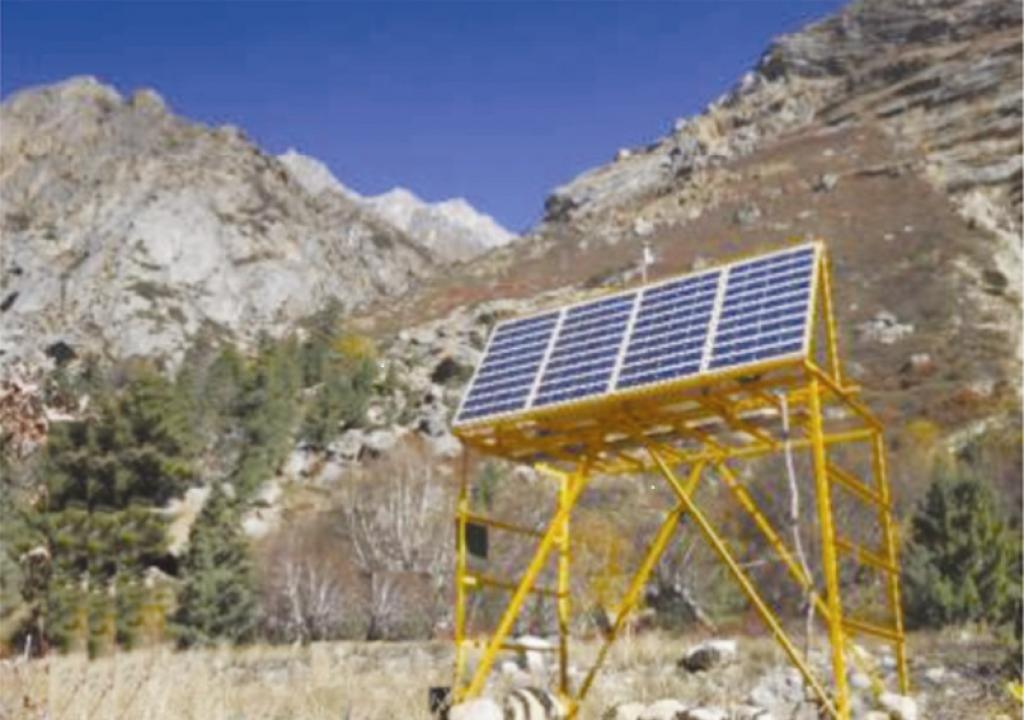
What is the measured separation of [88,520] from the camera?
118ft

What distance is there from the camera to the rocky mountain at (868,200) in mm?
66062

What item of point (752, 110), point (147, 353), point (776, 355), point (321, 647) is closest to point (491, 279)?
point (147, 353)

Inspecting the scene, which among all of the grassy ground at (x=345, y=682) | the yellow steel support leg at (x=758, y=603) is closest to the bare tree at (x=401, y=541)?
the grassy ground at (x=345, y=682)

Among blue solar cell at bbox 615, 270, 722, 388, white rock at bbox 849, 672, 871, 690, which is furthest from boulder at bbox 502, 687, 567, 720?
white rock at bbox 849, 672, 871, 690

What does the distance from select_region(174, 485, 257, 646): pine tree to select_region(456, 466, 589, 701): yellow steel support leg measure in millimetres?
21731

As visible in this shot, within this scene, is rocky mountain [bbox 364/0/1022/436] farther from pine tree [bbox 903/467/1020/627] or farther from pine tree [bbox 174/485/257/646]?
pine tree [bbox 174/485/257/646]

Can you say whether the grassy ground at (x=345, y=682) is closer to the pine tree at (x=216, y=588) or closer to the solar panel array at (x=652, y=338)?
the solar panel array at (x=652, y=338)

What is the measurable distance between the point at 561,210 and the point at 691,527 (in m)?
122

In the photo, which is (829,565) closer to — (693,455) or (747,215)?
(693,455)

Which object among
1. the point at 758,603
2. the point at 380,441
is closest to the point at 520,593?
the point at 758,603

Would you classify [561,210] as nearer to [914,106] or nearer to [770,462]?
[914,106]

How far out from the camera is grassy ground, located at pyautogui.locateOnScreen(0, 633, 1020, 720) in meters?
5.80

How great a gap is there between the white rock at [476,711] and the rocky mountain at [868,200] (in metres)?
49.5

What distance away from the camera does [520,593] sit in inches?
393
